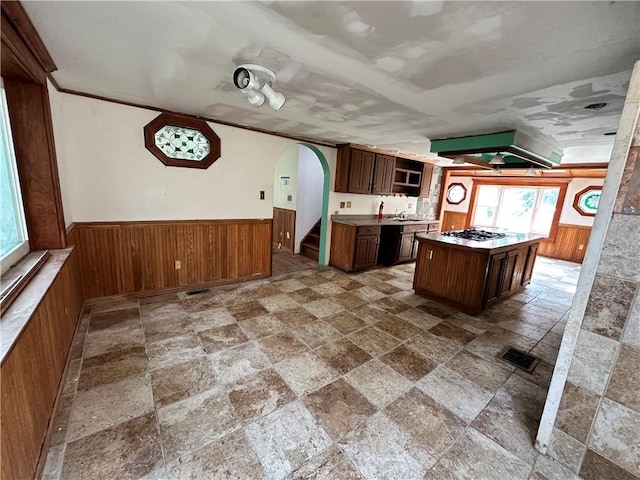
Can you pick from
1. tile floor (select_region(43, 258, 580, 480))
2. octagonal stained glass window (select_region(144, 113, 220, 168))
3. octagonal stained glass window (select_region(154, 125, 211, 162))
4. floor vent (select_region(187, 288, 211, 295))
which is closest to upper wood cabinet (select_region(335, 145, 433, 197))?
octagonal stained glass window (select_region(144, 113, 220, 168))

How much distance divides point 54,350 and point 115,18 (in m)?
2.05

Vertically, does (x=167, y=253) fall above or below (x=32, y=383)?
above

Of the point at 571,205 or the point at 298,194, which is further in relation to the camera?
the point at 571,205

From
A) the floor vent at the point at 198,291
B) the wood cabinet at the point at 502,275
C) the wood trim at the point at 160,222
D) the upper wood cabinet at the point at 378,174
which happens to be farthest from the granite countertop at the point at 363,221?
the floor vent at the point at 198,291

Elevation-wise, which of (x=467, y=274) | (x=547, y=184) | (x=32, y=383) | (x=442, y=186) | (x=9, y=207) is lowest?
(x=32, y=383)

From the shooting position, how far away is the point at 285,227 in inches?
239

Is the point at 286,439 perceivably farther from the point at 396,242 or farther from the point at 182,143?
the point at 396,242

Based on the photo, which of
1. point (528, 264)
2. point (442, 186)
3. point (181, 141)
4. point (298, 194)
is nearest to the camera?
point (181, 141)

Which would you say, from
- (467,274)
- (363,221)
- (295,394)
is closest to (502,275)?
(467,274)

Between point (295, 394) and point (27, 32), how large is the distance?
9.08ft

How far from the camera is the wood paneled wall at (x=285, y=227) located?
19.1 ft

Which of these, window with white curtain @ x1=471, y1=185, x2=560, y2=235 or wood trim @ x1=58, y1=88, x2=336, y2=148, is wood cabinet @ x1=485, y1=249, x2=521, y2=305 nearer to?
wood trim @ x1=58, y1=88, x2=336, y2=148

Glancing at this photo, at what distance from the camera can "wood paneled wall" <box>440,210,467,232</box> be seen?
861 centimetres

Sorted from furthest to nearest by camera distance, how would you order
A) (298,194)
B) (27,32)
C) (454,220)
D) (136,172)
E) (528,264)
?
1. (454,220)
2. (298,194)
3. (528,264)
4. (136,172)
5. (27,32)
